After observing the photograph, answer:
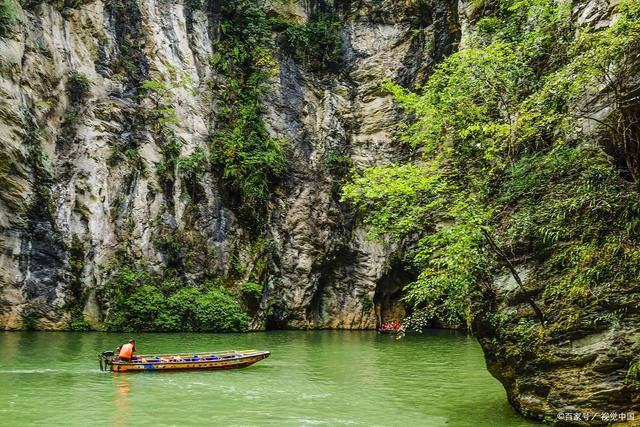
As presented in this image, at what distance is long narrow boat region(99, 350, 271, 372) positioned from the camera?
14.1 metres

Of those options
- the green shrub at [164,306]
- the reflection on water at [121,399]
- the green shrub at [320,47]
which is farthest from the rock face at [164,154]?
the reflection on water at [121,399]

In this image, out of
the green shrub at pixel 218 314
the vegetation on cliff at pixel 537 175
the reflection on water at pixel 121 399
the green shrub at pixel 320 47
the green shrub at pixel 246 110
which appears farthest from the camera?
the green shrub at pixel 320 47

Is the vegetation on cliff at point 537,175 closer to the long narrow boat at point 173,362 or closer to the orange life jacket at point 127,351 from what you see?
the long narrow boat at point 173,362

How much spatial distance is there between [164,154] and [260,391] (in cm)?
2044

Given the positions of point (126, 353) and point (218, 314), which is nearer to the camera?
point (126, 353)

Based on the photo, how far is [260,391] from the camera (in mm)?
12219

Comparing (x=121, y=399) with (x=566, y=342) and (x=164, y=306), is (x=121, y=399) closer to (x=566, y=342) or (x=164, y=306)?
(x=566, y=342)

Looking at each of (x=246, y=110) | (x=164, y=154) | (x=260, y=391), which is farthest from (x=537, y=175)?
(x=246, y=110)

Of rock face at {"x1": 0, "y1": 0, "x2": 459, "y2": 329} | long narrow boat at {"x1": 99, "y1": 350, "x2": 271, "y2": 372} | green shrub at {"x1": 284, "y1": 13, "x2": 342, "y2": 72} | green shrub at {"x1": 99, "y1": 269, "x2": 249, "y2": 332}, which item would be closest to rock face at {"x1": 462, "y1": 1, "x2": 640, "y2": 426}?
long narrow boat at {"x1": 99, "y1": 350, "x2": 271, "y2": 372}

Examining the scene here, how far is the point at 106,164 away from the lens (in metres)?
A: 27.5

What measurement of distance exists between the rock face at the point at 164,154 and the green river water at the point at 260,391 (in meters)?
6.69

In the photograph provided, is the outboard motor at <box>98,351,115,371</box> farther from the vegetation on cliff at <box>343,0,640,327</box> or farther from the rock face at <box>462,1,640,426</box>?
the rock face at <box>462,1,640,426</box>

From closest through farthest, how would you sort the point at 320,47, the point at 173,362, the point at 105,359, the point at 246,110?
the point at 105,359
the point at 173,362
the point at 246,110
the point at 320,47

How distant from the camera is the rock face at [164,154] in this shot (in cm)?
2469
